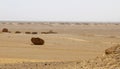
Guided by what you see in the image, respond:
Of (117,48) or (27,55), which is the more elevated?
(117,48)

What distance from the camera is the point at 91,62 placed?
15.3m

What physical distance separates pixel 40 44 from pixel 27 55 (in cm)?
856

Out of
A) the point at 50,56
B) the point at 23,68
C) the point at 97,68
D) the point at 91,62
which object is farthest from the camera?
the point at 50,56

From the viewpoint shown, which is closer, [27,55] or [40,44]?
[27,55]

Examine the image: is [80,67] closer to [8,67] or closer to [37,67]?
[37,67]

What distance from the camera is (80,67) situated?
583 inches

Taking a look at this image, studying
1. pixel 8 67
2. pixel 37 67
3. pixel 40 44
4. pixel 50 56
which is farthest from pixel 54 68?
pixel 40 44

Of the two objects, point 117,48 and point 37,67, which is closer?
point 117,48

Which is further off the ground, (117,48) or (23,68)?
(117,48)

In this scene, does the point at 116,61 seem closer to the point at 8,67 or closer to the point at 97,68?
the point at 97,68

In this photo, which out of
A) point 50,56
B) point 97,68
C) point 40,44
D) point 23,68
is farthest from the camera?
point 40,44

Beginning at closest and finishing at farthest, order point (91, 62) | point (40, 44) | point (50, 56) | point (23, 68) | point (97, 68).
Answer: point (97, 68), point (91, 62), point (23, 68), point (50, 56), point (40, 44)

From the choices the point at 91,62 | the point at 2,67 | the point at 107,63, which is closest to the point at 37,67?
the point at 2,67

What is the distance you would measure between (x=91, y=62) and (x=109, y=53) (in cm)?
100
